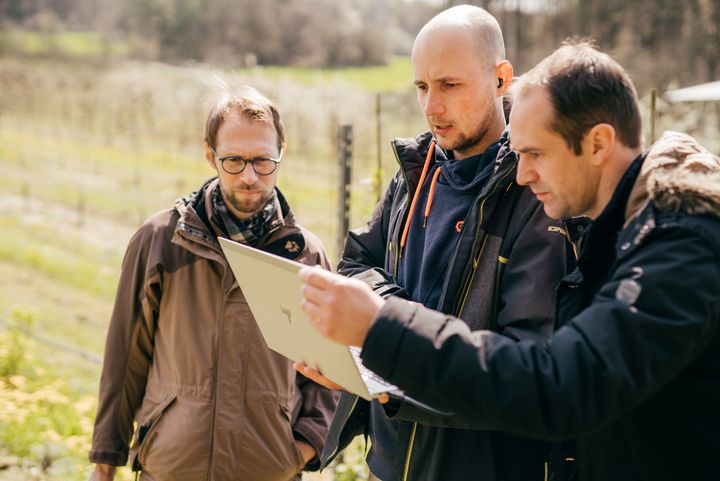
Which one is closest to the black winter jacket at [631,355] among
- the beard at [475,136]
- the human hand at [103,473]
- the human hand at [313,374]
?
the human hand at [313,374]

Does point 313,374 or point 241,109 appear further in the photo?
point 241,109

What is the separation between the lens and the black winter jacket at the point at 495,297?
184 cm

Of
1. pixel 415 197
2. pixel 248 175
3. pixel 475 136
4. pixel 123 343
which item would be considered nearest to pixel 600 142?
pixel 475 136

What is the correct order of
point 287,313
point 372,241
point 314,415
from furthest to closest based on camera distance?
1. point 314,415
2. point 372,241
3. point 287,313

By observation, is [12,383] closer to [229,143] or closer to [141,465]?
[141,465]

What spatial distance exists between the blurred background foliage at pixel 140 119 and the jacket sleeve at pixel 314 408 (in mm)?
715

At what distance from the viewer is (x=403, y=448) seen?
6.83ft

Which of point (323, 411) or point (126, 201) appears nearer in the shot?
point (323, 411)

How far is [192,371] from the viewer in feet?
8.71

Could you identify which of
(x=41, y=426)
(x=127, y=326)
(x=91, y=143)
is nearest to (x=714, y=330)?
(x=127, y=326)

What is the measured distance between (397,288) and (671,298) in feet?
2.84

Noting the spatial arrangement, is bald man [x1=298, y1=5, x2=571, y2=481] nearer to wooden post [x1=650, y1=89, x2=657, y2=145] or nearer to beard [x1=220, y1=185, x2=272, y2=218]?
beard [x1=220, y1=185, x2=272, y2=218]

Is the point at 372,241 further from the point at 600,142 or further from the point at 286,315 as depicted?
the point at 600,142

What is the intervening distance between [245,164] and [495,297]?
119cm
